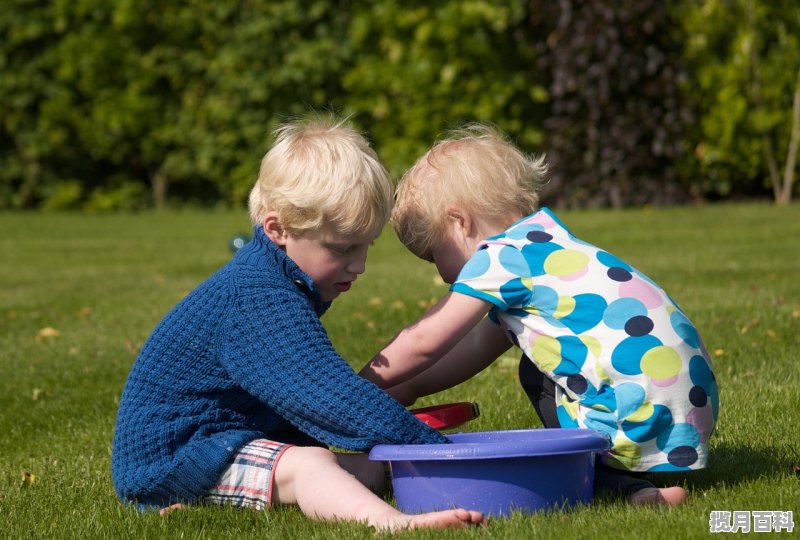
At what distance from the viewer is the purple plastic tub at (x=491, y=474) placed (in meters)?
2.37

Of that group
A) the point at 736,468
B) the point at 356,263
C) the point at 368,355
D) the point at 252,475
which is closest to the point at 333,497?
the point at 252,475

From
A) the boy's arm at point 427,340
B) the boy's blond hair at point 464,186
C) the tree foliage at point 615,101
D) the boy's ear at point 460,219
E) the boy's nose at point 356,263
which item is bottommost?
the tree foliage at point 615,101

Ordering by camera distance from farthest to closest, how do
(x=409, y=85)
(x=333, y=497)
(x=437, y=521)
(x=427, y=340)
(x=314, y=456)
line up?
(x=409, y=85) < (x=427, y=340) < (x=314, y=456) < (x=333, y=497) < (x=437, y=521)

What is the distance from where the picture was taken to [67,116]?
14.6 metres

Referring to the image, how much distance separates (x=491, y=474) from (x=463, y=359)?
704 mm

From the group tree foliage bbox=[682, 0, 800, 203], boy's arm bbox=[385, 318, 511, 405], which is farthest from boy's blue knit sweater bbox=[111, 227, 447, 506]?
tree foliage bbox=[682, 0, 800, 203]

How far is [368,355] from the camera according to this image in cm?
466

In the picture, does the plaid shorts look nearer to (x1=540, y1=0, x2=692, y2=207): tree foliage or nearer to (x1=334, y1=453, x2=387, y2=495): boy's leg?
(x1=334, y1=453, x2=387, y2=495): boy's leg

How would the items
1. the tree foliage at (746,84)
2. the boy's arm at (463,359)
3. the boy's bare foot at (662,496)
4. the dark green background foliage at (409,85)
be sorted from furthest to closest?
the dark green background foliage at (409,85) < the tree foliage at (746,84) < the boy's arm at (463,359) < the boy's bare foot at (662,496)

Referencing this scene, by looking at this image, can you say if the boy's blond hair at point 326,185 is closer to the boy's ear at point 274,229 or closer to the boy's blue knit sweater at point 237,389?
the boy's ear at point 274,229

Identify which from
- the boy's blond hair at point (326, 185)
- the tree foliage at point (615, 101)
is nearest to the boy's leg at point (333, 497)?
the boy's blond hair at point (326, 185)

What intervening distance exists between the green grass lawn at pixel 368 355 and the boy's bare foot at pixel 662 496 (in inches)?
1.6

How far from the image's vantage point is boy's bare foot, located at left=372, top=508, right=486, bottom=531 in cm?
237

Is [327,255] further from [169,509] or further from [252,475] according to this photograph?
[169,509]
